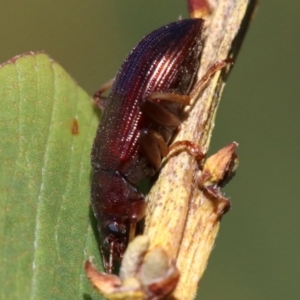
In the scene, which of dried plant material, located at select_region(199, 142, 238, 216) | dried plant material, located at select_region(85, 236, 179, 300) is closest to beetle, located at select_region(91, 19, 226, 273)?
dried plant material, located at select_region(199, 142, 238, 216)

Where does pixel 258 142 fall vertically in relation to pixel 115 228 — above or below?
below

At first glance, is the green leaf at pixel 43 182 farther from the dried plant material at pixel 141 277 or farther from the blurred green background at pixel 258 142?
the blurred green background at pixel 258 142

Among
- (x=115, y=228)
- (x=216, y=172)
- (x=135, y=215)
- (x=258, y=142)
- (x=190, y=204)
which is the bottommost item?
(x=258, y=142)

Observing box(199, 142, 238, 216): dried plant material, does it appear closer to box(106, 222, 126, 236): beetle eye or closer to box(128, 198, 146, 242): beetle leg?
box(128, 198, 146, 242): beetle leg

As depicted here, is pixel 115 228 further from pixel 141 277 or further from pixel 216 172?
pixel 141 277

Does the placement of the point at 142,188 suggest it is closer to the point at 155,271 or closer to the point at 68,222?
the point at 68,222

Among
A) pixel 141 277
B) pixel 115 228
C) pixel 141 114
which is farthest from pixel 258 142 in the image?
pixel 141 277

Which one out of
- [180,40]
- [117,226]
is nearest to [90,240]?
[117,226]
